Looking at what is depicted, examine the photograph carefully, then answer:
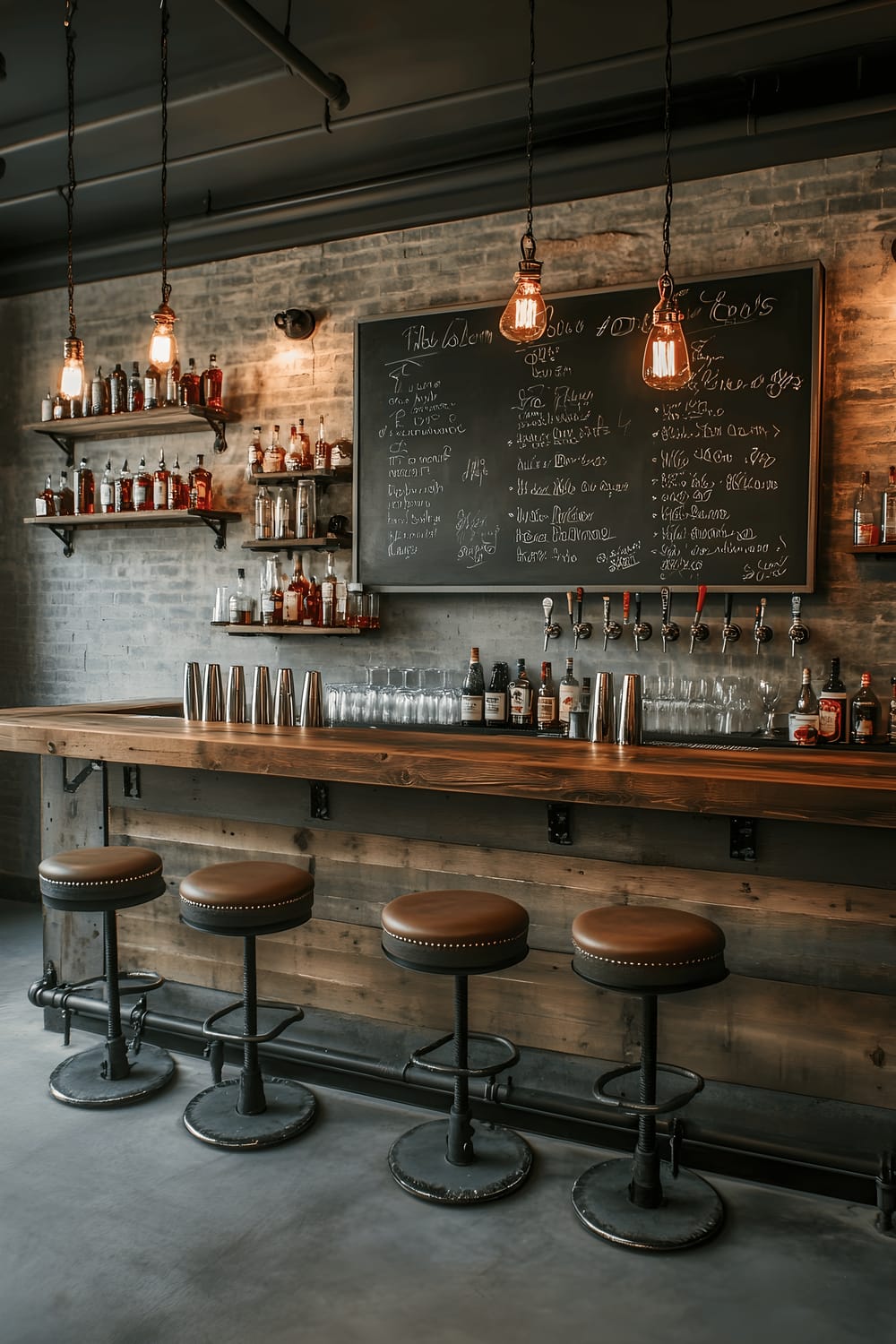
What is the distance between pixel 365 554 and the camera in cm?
478

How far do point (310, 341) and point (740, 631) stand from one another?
2668 millimetres

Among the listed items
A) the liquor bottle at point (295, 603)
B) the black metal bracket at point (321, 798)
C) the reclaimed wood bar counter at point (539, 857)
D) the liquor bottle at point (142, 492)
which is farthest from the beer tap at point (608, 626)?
the liquor bottle at point (142, 492)

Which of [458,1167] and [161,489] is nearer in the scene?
[458,1167]

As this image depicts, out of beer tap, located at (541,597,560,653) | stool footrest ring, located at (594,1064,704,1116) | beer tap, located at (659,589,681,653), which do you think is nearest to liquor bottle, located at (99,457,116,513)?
beer tap, located at (541,597,560,653)

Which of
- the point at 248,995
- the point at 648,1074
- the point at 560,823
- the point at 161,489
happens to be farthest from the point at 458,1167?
the point at 161,489

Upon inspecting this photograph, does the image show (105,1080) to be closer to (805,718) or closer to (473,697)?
(473,697)

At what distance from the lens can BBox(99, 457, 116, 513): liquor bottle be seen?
17.5ft

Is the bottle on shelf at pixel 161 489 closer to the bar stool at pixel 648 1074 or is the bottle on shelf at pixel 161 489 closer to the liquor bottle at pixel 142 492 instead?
the liquor bottle at pixel 142 492

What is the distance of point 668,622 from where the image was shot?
13.7 ft

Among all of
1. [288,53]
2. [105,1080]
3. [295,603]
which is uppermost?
[288,53]

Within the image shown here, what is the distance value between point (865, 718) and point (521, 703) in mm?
1425

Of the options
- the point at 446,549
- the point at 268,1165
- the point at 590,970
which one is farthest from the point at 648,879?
the point at 446,549

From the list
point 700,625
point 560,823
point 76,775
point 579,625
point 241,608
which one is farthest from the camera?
point 241,608

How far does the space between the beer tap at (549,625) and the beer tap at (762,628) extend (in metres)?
0.88
